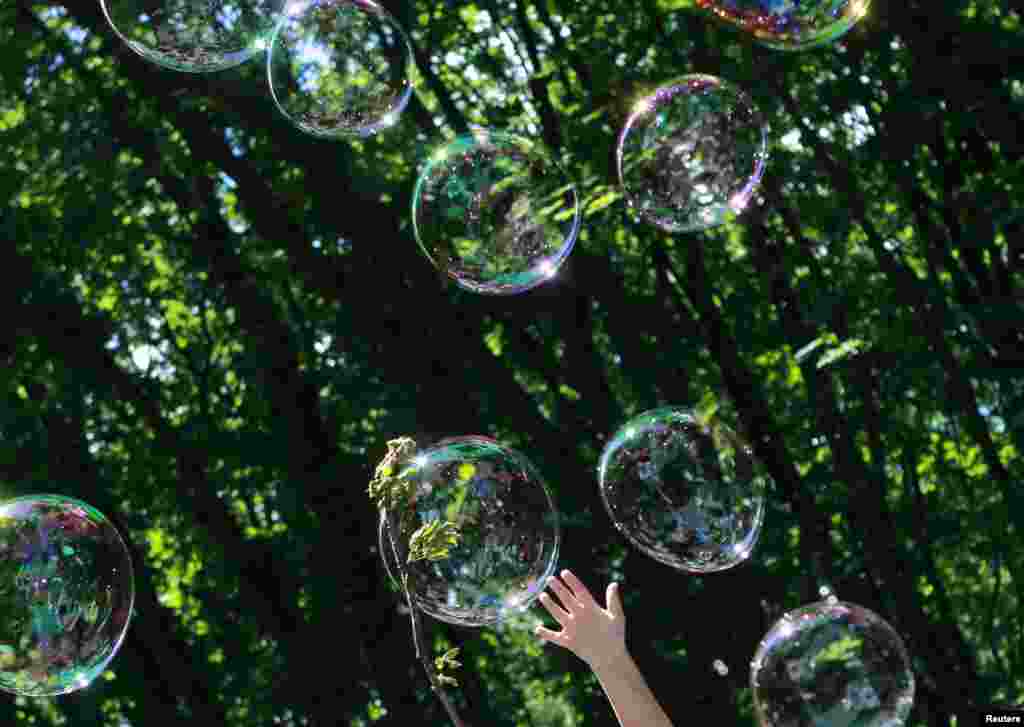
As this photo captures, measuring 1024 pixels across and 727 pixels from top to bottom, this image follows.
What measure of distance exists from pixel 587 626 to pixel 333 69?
3219mm

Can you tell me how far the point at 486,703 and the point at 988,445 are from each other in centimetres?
→ 400

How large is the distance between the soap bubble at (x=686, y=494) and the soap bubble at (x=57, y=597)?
2.15 meters

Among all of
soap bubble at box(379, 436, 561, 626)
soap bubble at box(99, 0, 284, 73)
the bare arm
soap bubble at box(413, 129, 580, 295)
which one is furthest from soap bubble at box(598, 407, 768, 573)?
soap bubble at box(99, 0, 284, 73)

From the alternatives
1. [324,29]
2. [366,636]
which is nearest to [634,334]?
[366,636]

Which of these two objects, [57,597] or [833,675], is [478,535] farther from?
[57,597]

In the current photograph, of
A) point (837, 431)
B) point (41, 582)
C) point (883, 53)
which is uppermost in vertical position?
point (883, 53)

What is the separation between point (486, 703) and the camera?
922 centimetres

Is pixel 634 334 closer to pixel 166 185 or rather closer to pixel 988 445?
pixel 988 445

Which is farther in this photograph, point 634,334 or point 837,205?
point 634,334

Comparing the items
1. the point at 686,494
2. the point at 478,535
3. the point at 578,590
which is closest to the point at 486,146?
the point at 686,494

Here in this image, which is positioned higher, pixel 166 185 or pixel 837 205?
pixel 166 185

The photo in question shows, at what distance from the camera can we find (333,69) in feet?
19.6

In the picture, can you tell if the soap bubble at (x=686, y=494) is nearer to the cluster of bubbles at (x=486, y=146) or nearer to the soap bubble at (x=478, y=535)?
the soap bubble at (x=478, y=535)

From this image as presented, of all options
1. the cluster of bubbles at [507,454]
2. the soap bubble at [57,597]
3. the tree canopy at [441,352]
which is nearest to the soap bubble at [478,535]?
the cluster of bubbles at [507,454]
